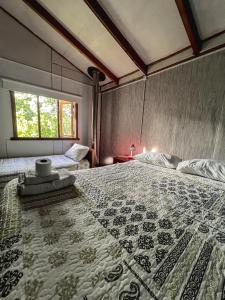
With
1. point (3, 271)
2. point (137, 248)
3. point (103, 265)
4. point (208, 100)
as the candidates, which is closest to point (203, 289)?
point (137, 248)

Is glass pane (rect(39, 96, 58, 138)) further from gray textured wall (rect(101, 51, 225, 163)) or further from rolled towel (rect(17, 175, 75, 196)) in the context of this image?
rolled towel (rect(17, 175, 75, 196))

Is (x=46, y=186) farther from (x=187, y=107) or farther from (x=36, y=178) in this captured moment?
(x=187, y=107)

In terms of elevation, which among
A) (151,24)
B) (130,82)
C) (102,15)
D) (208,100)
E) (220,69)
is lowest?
(208,100)

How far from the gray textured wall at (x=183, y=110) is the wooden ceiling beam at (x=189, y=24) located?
0.22 m

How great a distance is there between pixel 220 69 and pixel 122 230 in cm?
236

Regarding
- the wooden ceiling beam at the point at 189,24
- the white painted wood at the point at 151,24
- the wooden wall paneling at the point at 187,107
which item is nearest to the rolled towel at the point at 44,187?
the wooden wall paneling at the point at 187,107

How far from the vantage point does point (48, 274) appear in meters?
0.51

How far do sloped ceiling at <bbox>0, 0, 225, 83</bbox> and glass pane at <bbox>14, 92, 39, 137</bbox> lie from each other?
1.35 meters

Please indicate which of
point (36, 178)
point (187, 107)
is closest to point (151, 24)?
point (187, 107)

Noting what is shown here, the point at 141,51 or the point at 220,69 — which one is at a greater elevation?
the point at 141,51

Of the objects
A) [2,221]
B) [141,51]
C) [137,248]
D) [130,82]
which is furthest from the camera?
[130,82]

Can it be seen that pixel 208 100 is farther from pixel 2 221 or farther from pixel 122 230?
pixel 2 221

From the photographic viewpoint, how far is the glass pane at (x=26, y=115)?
10.0 ft

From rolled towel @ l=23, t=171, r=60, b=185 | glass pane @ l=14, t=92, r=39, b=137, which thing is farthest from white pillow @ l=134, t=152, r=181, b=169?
glass pane @ l=14, t=92, r=39, b=137
